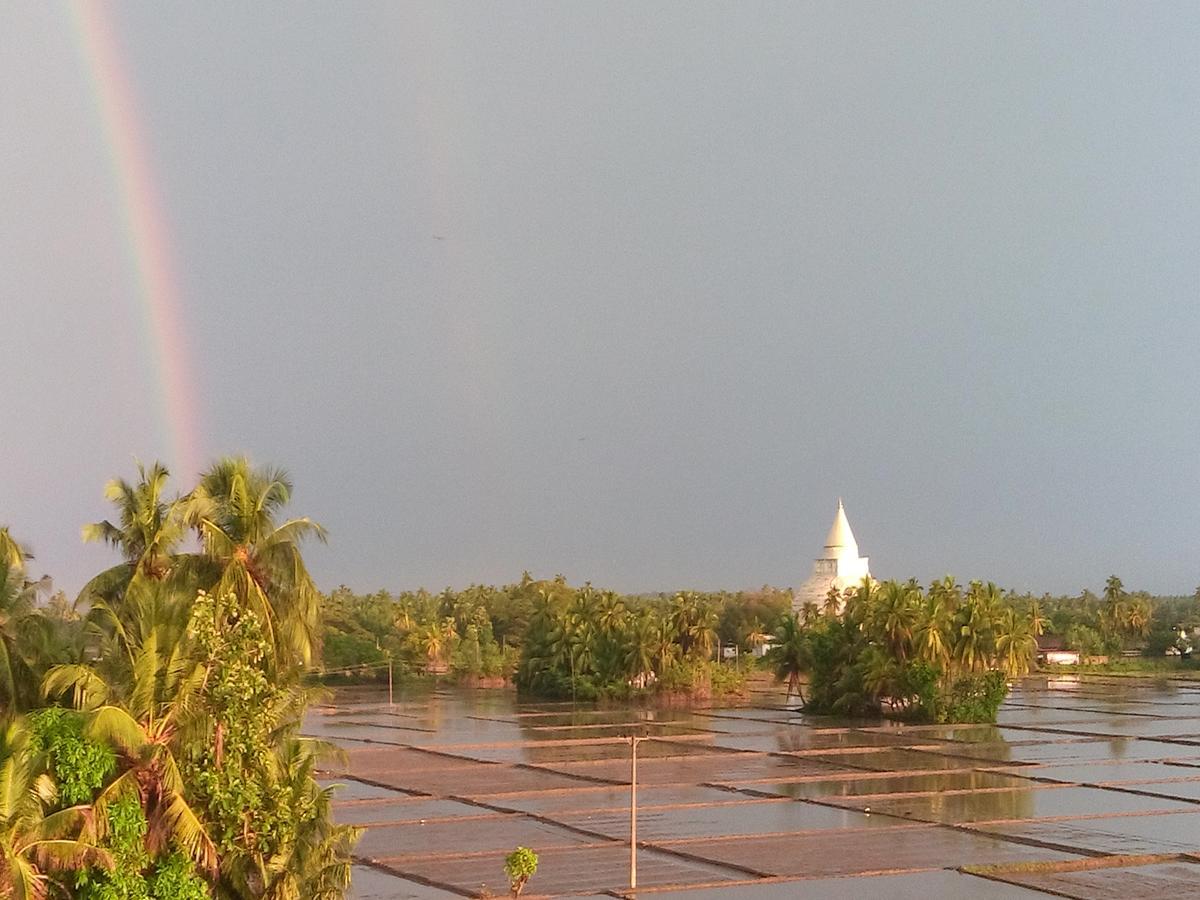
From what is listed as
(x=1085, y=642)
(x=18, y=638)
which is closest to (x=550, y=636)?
(x=1085, y=642)

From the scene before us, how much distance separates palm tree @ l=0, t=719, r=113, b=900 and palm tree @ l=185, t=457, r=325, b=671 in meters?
5.96

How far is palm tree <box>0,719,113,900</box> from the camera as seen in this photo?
14500 mm

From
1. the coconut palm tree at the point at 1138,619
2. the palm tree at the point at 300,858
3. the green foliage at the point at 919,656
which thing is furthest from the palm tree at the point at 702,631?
the palm tree at the point at 300,858

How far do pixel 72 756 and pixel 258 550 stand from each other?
661 cm

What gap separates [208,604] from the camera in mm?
17453

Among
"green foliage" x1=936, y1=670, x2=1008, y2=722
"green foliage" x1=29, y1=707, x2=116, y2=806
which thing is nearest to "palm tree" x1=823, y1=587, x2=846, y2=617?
"green foliage" x1=936, y1=670, x2=1008, y2=722

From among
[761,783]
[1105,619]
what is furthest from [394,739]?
[1105,619]

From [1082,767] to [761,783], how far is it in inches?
401

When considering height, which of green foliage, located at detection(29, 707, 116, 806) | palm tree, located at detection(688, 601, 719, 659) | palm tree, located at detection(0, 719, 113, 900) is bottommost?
palm tree, located at detection(0, 719, 113, 900)

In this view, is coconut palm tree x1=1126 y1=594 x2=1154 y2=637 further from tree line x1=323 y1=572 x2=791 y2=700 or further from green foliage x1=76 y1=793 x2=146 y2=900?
green foliage x1=76 y1=793 x2=146 y2=900

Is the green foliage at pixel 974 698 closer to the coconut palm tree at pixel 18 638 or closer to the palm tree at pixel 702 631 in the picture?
the palm tree at pixel 702 631

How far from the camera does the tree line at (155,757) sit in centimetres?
1528

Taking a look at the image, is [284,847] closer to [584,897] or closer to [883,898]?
[584,897]

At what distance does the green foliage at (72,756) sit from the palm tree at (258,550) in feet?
17.9
